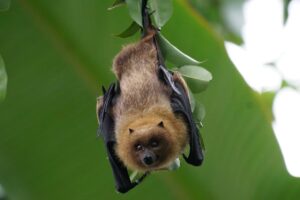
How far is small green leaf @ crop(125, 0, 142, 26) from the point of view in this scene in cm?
201

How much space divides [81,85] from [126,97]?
2.82ft

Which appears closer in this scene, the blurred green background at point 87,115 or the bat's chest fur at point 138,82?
the bat's chest fur at point 138,82

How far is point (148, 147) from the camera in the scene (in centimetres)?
214

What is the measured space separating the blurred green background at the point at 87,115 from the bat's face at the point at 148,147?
0.75 meters

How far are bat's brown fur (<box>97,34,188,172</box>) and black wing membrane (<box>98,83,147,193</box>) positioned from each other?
21 mm

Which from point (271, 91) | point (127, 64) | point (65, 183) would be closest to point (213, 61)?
point (127, 64)

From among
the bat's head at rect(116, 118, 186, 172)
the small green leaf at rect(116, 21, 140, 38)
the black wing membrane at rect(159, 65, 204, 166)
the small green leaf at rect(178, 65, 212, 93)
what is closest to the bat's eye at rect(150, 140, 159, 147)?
the bat's head at rect(116, 118, 186, 172)

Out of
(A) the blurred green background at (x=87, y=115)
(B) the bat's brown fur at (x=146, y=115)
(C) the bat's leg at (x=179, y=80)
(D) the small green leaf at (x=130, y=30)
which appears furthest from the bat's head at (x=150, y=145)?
(A) the blurred green background at (x=87, y=115)

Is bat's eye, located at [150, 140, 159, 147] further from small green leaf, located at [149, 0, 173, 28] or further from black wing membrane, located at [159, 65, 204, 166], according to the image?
small green leaf, located at [149, 0, 173, 28]

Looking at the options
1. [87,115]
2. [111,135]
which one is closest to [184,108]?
[111,135]

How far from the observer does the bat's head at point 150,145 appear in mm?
2109

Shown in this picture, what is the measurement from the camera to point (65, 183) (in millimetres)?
3055

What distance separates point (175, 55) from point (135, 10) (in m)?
0.20

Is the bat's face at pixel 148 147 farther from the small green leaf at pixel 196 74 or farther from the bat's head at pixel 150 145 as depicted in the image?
the small green leaf at pixel 196 74
